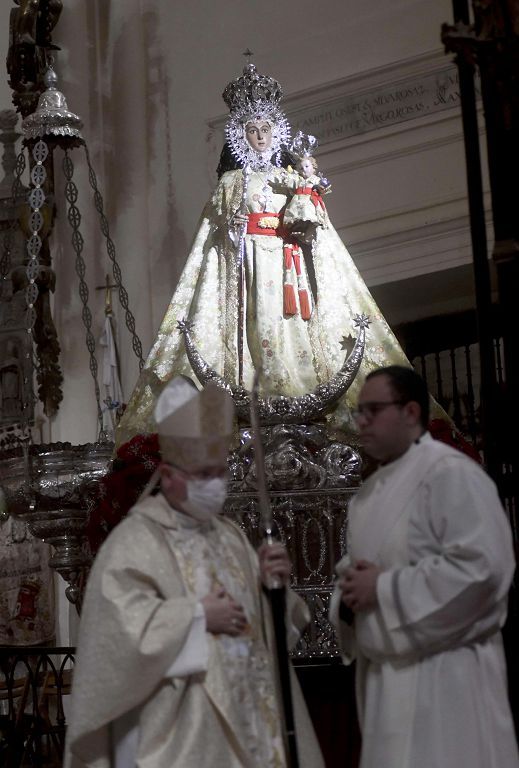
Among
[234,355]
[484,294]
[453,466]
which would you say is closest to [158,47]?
[234,355]

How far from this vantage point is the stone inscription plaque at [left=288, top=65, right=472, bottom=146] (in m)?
9.30

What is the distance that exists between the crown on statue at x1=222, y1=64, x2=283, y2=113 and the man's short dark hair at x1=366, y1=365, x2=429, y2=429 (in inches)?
157

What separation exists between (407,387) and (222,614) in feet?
2.79

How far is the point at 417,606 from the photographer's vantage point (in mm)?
3684

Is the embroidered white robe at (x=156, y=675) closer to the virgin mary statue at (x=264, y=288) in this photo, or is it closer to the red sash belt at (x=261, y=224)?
the virgin mary statue at (x=264, y=288)

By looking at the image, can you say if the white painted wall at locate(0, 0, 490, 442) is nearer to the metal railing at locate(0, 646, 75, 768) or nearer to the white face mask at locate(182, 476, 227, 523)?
the metal railing at locate(0, 646, 75, 768)

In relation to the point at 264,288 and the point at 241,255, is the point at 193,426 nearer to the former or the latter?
the point at 264,288

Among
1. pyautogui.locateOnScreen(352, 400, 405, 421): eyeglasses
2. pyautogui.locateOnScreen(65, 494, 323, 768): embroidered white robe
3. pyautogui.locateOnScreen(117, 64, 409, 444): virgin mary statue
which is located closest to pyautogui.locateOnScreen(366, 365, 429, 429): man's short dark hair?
pyautogui.locateOnScreen(352, 400, 405, 421): eyeglasses

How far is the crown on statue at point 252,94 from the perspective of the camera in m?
7.62

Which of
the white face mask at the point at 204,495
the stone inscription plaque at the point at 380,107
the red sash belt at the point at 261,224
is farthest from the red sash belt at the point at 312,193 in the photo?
the white face mask at the point at 204,495

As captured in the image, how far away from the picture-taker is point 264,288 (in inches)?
286

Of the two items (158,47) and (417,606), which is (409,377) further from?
(158,47)

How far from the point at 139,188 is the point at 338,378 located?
176 inches

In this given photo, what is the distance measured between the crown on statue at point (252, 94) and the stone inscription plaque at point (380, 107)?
1.96m
